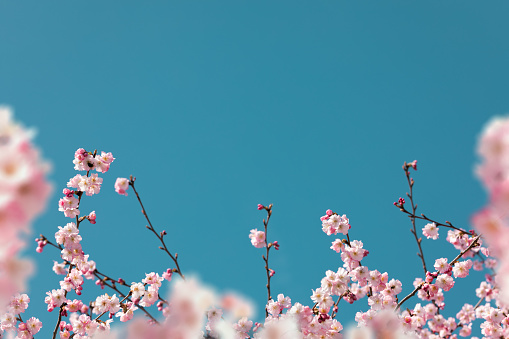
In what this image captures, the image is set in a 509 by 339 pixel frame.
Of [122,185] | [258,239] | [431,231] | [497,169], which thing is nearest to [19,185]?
[497,169]

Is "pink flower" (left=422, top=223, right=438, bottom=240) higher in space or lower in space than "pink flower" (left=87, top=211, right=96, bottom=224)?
lower

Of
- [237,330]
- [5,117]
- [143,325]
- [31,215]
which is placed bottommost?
[143,325]

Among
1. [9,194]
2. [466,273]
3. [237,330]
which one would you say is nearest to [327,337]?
[237,330]

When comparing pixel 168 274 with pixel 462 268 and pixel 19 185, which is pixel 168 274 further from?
pixel 462 268

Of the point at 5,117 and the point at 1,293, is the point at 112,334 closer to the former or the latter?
the point at 1,293

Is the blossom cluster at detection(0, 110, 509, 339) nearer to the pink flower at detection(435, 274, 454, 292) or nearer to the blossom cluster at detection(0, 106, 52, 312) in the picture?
the pink flower at detection(435, 274, 454, 292)

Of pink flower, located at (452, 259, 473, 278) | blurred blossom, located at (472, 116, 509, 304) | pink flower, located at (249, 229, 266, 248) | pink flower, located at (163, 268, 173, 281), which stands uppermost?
pink flower, located at (249, 229, 266, 248)

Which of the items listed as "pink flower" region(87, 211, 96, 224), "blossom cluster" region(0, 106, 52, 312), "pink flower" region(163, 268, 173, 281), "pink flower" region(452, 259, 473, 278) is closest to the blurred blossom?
"blossom cluster" region(0, 106, 52, 312)

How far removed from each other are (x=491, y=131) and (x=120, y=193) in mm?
4540

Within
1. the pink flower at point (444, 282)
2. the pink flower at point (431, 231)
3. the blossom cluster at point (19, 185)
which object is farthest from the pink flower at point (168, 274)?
the pink flower at point (431, 231)

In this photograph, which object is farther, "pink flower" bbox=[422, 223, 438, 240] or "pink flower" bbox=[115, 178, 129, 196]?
"pink flower" bbox=[422, 223, 438, 240]

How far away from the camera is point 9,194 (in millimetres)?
1683

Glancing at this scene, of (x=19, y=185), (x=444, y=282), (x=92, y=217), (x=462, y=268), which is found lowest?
(x=19, y=185)

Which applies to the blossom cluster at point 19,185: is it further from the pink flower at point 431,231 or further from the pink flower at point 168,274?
the pink flower at point 431,231
